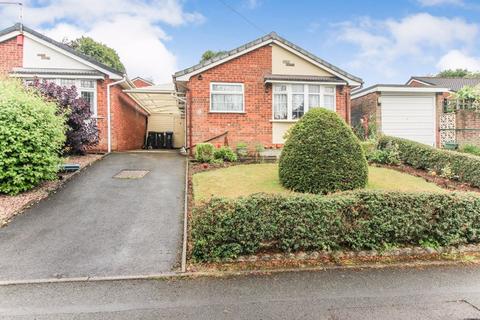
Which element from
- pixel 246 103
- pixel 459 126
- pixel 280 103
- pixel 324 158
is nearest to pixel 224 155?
pixel 246 103

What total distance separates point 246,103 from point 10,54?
11062mm

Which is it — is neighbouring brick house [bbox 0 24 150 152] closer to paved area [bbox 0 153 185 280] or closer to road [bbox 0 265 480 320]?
paved area [bbox 0 153 185 280]

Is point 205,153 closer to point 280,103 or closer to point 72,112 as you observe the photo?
point 280,103

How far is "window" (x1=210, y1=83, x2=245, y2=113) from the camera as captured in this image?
15300mm

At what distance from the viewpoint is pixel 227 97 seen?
15391mm

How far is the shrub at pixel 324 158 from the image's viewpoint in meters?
8.30

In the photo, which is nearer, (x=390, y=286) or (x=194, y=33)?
(x=390, y=286)

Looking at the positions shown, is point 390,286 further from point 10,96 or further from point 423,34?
point 423,34

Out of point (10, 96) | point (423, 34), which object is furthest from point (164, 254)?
point (423, 34)

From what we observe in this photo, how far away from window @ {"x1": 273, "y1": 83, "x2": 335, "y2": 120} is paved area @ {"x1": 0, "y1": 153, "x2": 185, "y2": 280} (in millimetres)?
6895

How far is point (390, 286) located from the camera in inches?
193

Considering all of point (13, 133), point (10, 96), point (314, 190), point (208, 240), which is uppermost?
point (10, 96)

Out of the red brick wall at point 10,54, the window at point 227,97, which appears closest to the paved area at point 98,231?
the window at point 227,97

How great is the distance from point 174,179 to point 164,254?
211 inches
